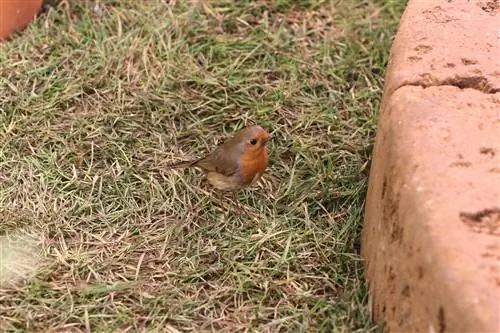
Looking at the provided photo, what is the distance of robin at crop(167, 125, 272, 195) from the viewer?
12.1 ft

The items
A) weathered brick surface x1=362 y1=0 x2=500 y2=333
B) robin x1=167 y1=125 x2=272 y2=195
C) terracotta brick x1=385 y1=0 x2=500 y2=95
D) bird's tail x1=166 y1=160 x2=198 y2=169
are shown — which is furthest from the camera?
bird's tail x1=166 y1=160 x2=198 y2=169

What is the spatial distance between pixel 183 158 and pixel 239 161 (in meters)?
0.49

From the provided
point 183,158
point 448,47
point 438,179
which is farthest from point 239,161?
point 438,179

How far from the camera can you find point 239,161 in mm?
3684

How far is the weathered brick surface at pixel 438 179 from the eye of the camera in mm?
2322

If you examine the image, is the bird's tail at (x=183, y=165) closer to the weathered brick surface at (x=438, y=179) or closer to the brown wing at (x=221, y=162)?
the brown wing at (x=221, y=162)

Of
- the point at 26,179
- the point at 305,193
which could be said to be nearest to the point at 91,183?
the point at 26,179

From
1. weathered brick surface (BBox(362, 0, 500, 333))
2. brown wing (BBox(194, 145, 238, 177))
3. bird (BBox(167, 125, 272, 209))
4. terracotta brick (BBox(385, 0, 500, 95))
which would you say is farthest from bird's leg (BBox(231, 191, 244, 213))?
terracotta brick (BBox(385, 0, 500, 95))

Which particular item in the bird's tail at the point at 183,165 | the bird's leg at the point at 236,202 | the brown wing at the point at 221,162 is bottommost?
the bird's leg at the point at 236,202

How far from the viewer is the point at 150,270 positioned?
11.3 feet

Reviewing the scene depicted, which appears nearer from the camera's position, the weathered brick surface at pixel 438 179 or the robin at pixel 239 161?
the weathered brick surface at pixel 438 179

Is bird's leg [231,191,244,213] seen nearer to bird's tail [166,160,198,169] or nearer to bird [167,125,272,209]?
bird [167,125,272,209]

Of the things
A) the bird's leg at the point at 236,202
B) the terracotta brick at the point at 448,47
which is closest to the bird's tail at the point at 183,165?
the bird's leg at the point at 236,202

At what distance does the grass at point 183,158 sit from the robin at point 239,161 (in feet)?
0.42
